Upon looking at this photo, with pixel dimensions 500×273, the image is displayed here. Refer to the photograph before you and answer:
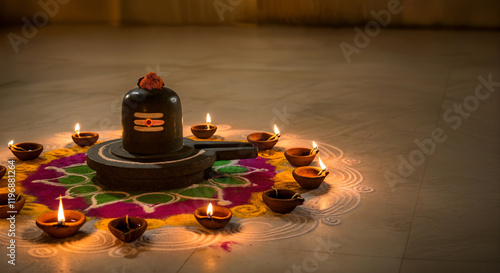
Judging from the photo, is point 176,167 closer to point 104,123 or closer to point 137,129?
point 137,129

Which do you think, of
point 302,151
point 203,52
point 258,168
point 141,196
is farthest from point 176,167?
point 203,52

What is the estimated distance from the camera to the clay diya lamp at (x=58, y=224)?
10.6ft

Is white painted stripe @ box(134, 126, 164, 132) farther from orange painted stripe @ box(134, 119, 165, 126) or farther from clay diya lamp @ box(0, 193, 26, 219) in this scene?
clay diya lamp @ box(0, 193, 26, 219)

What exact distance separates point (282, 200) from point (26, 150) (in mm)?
2140

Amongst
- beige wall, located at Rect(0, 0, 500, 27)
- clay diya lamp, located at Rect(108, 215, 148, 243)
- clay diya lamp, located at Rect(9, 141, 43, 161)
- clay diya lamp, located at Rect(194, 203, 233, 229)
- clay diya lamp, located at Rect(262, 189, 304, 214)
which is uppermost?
beige wall, located at Rect(0, 0, 500, 27)

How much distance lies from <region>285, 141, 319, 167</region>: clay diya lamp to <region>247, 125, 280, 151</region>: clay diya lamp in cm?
30

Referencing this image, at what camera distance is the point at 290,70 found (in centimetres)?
822

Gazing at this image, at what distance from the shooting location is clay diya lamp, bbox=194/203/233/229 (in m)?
3.35

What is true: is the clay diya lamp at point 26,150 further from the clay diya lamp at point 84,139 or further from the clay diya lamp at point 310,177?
the clay diya lamp at point 310,177

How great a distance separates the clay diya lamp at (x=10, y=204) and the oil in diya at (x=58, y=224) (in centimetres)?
28

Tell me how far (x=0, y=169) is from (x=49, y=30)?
26.5 feet

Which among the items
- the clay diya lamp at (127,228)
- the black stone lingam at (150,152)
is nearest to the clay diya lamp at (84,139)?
the black stone lingam at (150,152)

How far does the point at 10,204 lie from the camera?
3504 mm

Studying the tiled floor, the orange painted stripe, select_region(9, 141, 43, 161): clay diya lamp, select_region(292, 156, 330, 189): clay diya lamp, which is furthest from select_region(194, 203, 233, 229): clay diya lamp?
select_region(9, 141, 43, 161): clay diya lamp
